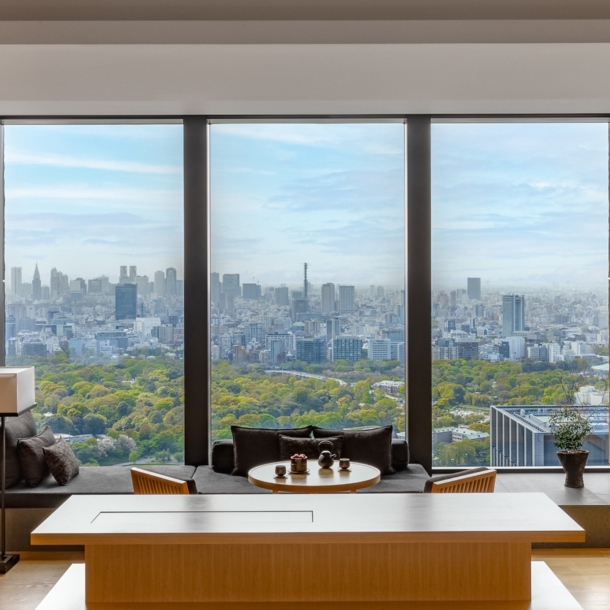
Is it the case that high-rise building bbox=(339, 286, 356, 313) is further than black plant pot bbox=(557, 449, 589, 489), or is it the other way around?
high-rise building bbox=(339, 286, 356, 313)

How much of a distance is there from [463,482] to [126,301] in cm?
327

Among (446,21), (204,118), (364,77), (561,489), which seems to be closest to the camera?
(446,21)

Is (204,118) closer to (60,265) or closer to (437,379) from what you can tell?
(60,265)

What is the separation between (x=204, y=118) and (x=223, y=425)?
2.67 metres

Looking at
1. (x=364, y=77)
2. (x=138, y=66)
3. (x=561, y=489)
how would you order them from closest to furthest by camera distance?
(x=138, y=66) → (x=364, y=77) → (x=561, y=489)

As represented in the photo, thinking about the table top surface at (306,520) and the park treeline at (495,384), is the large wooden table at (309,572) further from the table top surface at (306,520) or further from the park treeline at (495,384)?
the park treeline at (495,384)

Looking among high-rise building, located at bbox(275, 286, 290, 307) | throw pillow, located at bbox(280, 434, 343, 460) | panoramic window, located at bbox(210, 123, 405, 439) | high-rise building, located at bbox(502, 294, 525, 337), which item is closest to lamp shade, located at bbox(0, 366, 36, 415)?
panoramic window, located at bbox(210, 123, 405, 439)

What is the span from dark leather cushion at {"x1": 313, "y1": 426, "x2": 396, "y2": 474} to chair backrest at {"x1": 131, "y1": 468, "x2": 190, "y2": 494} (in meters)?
1.68

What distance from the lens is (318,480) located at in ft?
13.5

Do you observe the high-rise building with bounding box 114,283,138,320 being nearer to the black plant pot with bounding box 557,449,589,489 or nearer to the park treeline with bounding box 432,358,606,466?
the park treeline with bounding box 432,358,606,466

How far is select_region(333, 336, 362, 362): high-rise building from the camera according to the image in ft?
18.8

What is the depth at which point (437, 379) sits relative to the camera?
18.7ft

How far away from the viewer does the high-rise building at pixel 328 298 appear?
18.7 ft

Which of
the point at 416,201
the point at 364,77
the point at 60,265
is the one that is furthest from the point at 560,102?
the point at 60,265
